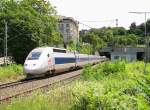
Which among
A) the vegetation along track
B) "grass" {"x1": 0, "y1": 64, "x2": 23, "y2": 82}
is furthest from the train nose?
the vegetation along track

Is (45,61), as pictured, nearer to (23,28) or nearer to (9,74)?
(9,74)

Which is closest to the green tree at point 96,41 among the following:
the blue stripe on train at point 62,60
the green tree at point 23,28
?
the green tree at point 23,28

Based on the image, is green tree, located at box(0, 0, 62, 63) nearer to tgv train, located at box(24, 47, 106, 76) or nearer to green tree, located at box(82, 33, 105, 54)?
tgv train, located at box(24, 47, 106, 76)

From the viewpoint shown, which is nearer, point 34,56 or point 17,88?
point 17,88

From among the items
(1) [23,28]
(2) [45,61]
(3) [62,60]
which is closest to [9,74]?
(2) [45,61]

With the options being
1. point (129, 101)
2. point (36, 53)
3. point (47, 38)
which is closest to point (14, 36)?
point (47, 38)

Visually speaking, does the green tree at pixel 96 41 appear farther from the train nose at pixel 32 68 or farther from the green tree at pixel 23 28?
the train nose at pixel 32 68

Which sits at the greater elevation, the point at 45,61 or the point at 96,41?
the point at 96,41

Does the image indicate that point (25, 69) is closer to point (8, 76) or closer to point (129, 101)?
point (8, 76)

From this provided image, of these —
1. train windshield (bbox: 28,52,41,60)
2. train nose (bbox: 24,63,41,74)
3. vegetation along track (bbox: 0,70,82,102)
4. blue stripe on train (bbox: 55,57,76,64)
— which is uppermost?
train windshield (bbox: 28,52,41,60)

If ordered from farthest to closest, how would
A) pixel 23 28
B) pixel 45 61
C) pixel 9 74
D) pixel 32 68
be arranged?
1. pixel 23 28
2. pixel 9 74
3. pixel 45 61
4. pixel 32 68

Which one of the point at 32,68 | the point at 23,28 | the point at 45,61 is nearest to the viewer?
the point at 32,68

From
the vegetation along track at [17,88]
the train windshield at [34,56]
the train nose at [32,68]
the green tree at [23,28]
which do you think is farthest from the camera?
the green tree at [23,28]

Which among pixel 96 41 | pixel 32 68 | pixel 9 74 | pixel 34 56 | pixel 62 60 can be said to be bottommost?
pixel 9 74
